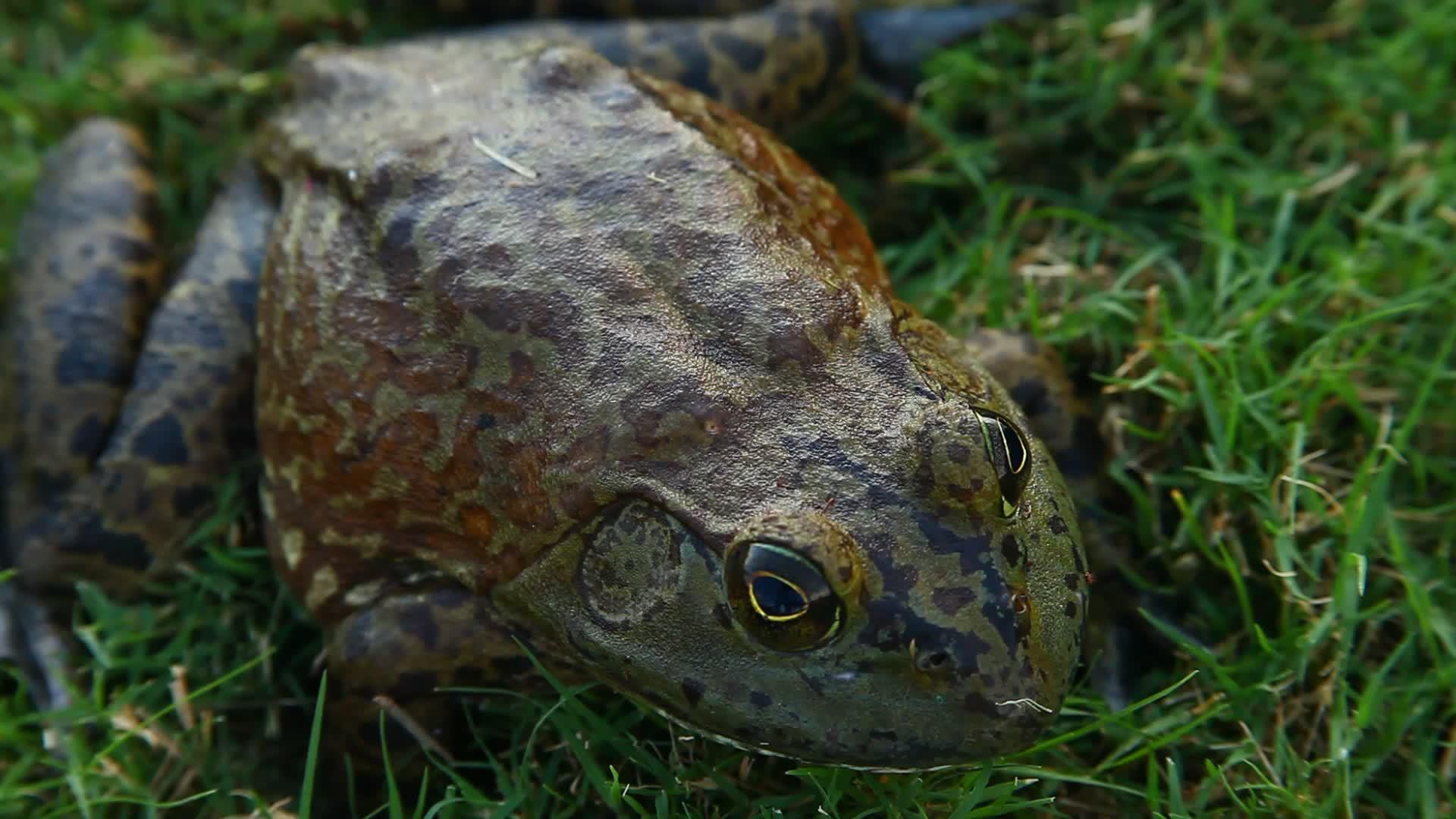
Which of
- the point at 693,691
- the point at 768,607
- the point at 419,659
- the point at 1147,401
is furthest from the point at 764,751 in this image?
the point at 1147,401

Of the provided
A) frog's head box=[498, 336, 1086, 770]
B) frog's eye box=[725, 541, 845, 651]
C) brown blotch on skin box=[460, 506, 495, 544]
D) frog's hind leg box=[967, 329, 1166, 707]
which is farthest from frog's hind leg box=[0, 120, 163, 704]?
frog's hind leg box=[967, 329, 1166, 707]

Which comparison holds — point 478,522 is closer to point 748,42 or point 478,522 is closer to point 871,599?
point 871,599

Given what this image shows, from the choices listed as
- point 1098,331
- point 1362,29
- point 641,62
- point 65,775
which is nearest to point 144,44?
point 641,62

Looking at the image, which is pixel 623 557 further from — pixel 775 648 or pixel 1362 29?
pixel 1362 29

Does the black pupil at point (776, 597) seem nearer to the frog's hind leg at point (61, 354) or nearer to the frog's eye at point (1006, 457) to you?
the frog's eye at point (1006, 457)

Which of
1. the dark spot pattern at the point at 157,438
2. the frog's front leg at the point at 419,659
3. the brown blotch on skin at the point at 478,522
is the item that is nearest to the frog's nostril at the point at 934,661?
the frog's front leg at the point at 419,659

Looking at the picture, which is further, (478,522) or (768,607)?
(478,522)

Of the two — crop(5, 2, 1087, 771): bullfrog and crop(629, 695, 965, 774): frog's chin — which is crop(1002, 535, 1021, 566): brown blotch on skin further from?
crop(629, 695, 965, 774): frog's chin
